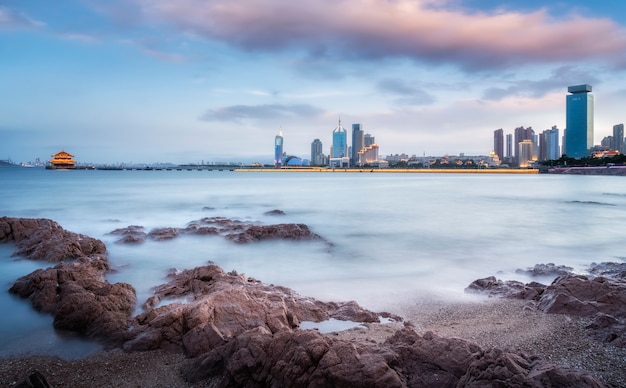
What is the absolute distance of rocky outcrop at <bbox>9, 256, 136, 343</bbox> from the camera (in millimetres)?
5711

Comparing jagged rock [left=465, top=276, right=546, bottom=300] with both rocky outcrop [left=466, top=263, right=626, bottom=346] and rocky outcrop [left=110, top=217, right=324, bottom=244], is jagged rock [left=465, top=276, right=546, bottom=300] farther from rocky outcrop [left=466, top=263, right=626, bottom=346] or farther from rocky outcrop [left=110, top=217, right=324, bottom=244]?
rocky outcrop [left=110, top=217, right=324, bottom=244]

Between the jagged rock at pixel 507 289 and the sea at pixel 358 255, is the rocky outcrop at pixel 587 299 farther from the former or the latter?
the sea at pixel 358 255

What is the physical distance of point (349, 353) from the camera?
3764mm

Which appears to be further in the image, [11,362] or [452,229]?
[452,229]

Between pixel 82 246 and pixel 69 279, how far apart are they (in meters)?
3.76

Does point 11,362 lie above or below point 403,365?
below

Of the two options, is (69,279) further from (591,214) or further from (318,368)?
(591,214)

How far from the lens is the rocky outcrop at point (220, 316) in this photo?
197 inches

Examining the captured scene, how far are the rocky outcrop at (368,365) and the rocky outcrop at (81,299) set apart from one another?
212 centimetres

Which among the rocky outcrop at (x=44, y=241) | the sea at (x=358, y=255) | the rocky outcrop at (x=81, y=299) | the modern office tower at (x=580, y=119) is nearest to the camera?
the rocky outcrop at (x=81, y=299)

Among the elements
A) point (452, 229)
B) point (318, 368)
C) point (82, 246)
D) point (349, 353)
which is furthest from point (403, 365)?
point (452, 229)

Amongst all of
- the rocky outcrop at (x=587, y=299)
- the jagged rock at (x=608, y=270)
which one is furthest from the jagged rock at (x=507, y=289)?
the jagged rock at (x=608, y=270)

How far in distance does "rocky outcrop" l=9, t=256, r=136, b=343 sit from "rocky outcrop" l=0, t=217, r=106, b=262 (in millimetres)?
2119

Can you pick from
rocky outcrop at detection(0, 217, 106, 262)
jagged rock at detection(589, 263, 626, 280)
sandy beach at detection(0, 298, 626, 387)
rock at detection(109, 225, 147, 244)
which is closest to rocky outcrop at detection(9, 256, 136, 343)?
sandy beach at detection(0, 298, 626, 387)
